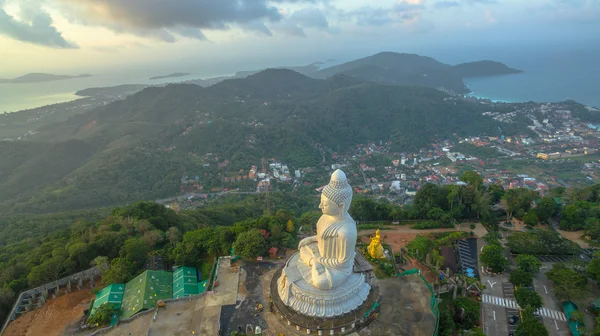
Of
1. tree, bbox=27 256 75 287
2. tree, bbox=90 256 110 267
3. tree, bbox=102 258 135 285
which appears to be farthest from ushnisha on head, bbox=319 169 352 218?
tree, bbox=27 256 75 287

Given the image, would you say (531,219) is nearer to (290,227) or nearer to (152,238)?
(290,227)

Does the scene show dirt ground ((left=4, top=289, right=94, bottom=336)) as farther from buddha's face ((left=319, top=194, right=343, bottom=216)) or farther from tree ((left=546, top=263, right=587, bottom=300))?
tree ((left=546, top=263, right=587, bottom=300))

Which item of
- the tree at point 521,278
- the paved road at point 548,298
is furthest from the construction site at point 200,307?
the paved road at point 548,298

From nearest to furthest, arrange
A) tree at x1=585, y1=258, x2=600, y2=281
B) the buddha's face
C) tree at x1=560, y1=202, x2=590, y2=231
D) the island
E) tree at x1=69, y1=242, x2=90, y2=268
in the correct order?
the buddha's face, tree at x1=585, y1=258, x2=600, y2=281, tree at x1=69, y1=242, x2=90, y2=268, tree at x1=560, y1=202, x2=590, y2=231, the island

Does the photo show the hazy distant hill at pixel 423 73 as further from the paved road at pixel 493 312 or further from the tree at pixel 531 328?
the tree at pixel 531 328

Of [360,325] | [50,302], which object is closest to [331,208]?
[360,325]

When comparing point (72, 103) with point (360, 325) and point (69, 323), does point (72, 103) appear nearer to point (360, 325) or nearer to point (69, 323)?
point (69, 323)
